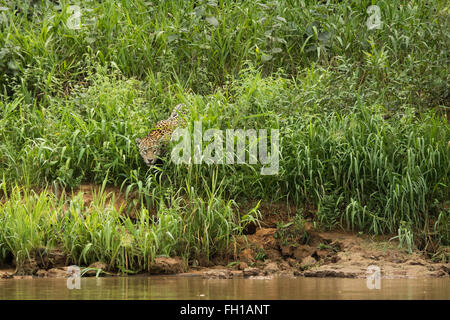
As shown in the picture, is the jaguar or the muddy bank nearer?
the muddy bank

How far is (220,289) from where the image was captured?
573 centimetres

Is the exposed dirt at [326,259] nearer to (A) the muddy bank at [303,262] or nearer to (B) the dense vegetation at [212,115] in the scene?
(A) the muddy bank at [303,262]

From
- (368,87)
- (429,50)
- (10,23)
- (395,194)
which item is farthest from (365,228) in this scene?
(10,23)

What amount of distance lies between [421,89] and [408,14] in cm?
163

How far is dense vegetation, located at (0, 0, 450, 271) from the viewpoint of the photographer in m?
7.19

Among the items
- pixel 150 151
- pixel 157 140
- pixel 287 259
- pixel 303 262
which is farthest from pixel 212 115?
pixel 303 262

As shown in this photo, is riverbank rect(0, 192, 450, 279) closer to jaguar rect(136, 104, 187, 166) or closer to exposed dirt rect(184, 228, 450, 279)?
exposed dirt rect(184, 228, 450, 279)

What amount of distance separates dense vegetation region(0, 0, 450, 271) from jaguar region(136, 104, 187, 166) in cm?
21

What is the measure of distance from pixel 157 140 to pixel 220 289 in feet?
8.92

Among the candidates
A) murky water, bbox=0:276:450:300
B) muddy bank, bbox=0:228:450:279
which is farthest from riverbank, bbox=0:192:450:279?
murky water, bbox=0:276:450:300

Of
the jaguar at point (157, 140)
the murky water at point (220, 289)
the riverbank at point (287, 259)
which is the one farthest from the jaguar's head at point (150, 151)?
the murky water at point (220, 289)

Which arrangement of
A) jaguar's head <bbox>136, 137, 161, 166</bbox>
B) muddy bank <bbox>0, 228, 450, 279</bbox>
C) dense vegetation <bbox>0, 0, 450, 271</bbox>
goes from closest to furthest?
1. muddy bank <bbox>0, 228, 450, 279</bbox>
2. dense vegetation <bbox>0, 0, 450, 271</bbox>
3. jaguar's head <bbox>136, 137, 161, 166</bbox>

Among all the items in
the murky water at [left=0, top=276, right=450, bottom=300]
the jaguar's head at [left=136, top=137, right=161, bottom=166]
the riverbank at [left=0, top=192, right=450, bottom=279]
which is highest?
the jaguar's head at [left=136, top=137, right=161, bottom=166]

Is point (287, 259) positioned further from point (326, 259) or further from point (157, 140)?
point (157, 140)
